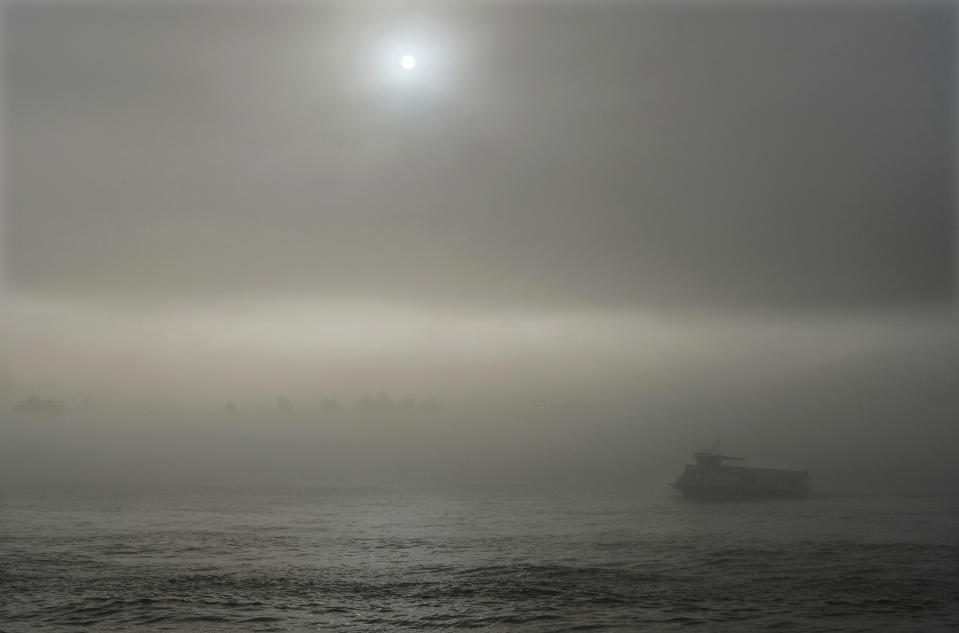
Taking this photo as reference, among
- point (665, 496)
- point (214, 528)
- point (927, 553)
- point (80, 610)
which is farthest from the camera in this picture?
point (665, 496)

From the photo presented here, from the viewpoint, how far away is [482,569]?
76.1 meters

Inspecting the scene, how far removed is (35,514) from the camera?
12406 centimetres

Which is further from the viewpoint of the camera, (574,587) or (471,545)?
(471,545)

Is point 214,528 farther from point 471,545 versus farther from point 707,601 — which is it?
point 707,601

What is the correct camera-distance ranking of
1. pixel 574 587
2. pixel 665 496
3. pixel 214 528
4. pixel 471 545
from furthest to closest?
pixel 665 496
pixel 214 528
pixel 471 545
pixel 574 587

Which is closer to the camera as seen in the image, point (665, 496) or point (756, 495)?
point (756, 495)

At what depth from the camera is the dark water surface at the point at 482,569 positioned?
55594 mm

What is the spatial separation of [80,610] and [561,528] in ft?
234

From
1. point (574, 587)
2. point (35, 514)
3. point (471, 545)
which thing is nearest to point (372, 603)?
point (574, 587)

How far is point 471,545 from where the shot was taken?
312 ft

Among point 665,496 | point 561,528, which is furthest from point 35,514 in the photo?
point 665,496

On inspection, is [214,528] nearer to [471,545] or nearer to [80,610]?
[471,545]

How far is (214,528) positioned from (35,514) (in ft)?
117

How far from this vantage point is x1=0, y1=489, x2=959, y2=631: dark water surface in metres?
55.6
